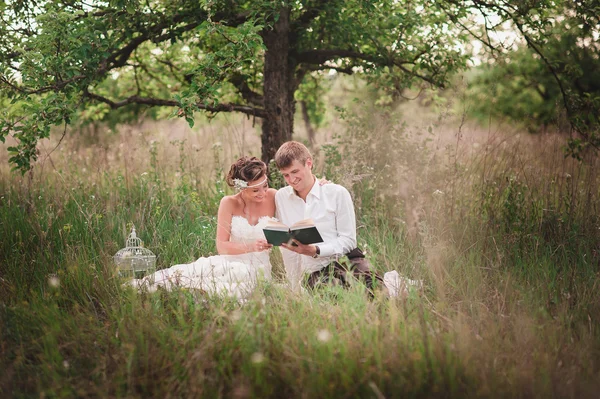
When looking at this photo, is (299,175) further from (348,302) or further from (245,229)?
(348,302)

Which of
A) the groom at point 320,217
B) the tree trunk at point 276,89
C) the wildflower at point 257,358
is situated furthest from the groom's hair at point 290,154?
the tree trunk at point 276,89

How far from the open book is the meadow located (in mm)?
371

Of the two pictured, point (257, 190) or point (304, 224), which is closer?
point (304, 224)

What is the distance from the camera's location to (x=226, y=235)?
5012 mm

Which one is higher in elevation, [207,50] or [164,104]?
[207,50]

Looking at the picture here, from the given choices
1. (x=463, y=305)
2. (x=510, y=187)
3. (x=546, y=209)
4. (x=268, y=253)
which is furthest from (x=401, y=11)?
(x=463, y=305)

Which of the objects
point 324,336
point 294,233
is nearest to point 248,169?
point 294,233

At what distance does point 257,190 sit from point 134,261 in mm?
1220

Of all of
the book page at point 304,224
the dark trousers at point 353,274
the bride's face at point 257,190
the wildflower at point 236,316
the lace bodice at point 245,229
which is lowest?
the dark trousers at point 353,274

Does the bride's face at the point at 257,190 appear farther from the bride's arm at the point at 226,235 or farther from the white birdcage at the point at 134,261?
the white birdcage at the point at 134,261

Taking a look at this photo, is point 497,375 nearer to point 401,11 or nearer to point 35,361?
point 35,361

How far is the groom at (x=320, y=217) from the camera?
448 cm

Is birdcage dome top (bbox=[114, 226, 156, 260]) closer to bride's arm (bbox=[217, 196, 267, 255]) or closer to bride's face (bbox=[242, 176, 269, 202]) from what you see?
bride's arm (bbox=[217, 196, 267, 255])

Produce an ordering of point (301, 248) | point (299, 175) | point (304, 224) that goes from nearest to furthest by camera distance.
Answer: point (304, 224), point (301, 248), point (299, 175)
